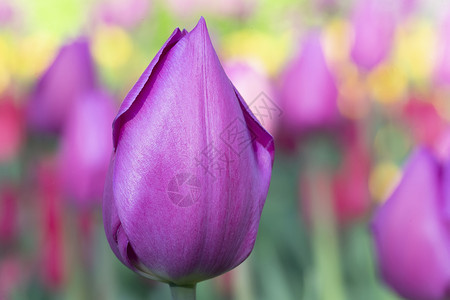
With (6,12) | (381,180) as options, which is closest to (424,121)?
(381,180)

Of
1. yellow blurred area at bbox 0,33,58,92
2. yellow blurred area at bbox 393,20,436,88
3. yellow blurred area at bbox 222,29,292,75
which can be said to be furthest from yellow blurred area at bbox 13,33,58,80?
yellow blurred area at bbox 393,20,436,88

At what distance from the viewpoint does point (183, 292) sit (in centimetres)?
49

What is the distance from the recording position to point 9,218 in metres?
1.41

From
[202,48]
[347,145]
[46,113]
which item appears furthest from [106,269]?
[202,48]

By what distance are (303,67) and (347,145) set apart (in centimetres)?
33

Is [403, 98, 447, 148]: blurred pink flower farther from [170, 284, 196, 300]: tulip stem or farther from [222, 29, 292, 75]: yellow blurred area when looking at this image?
[170, 284, 196, 300]: tulip stem

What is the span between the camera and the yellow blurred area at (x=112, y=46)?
3.30 meters

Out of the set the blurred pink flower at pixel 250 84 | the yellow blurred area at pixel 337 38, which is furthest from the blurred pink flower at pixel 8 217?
Result: the yellow blurred area at pixel 337 38

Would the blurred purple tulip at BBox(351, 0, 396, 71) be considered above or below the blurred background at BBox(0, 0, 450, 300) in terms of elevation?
above

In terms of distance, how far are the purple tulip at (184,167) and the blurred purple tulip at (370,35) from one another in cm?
114

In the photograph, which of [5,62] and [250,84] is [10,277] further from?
[5,62]

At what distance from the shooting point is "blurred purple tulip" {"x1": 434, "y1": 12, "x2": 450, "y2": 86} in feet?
5.01

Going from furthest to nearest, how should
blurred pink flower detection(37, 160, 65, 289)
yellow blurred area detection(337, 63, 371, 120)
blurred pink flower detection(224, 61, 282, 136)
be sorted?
yellow blurred area detection(337, 63, 371, 120)
blurred pink flower detection(37, 160, 65, 289)
blurred pink flower detection(224, 61, 282, 136)

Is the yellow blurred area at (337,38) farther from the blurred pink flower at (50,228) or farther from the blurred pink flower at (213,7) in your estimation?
the blurred pink flower at (50,228)
